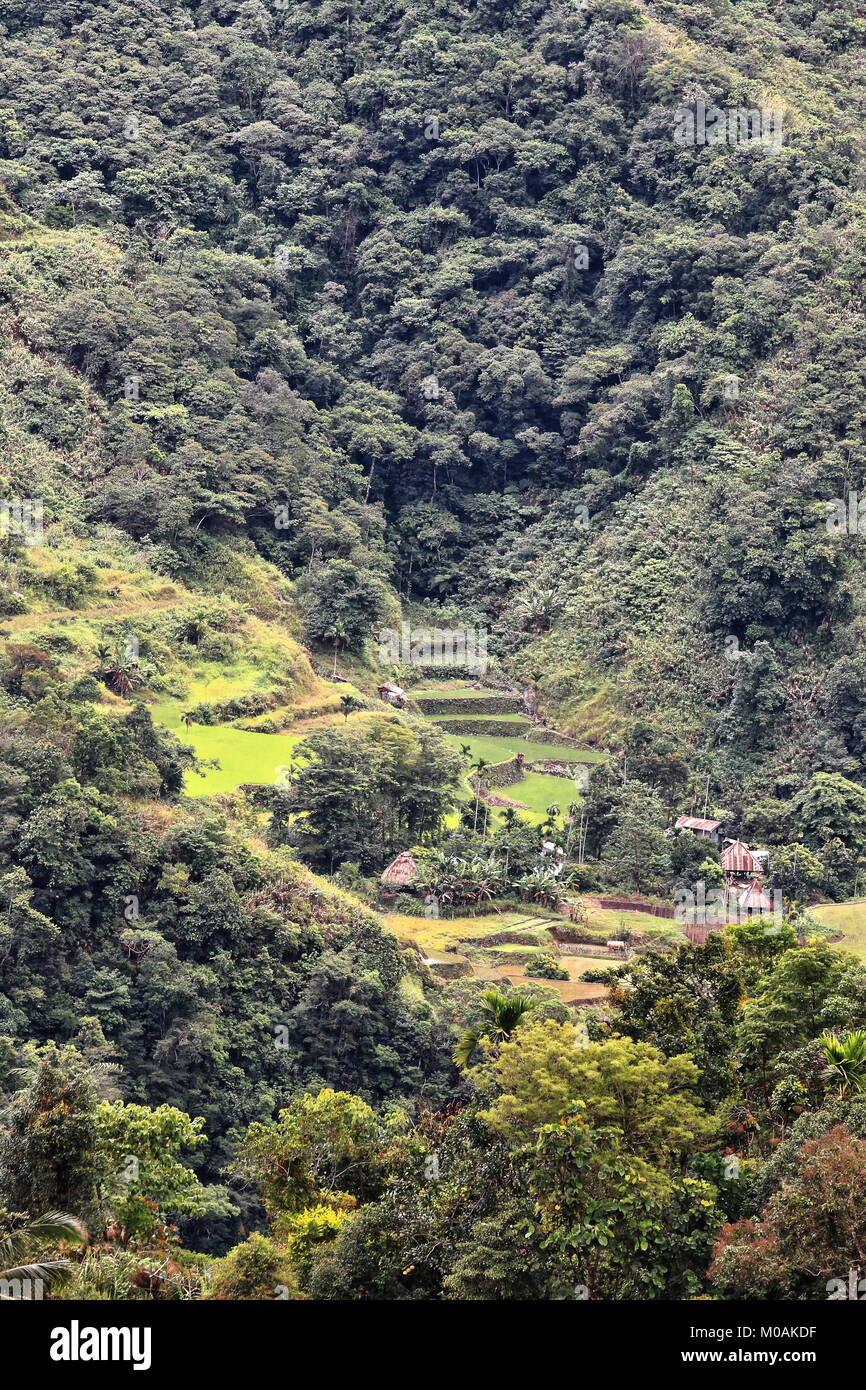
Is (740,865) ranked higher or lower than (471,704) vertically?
lower

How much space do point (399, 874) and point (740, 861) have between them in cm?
806

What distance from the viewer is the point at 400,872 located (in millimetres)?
38125

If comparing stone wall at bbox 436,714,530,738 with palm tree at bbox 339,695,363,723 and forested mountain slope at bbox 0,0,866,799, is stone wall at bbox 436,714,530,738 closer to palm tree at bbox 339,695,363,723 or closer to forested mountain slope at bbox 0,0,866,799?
forested mountain slope at bbox 0,0,866,799

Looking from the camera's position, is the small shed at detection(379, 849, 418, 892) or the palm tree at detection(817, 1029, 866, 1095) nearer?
the palm tree at detection(817, 1029, 866, 1095)

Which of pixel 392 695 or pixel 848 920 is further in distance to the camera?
pixel 392 695

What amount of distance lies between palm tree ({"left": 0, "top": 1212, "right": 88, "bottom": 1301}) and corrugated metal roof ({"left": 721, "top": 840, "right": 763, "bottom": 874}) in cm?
2620

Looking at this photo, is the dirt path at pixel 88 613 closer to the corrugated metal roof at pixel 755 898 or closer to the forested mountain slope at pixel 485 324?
the forested mountain slope at pixel 485 324

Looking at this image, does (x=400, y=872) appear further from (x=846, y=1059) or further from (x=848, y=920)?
(x=846, y=1059)

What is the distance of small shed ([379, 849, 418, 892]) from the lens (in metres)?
38.0

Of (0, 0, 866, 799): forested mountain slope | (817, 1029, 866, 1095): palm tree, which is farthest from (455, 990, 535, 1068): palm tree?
(0, 0, 866, 799): forested mountain slope

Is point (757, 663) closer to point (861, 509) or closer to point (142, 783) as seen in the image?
point (861, 509)

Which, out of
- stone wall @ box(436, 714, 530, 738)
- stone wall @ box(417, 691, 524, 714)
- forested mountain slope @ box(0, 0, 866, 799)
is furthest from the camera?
stone wall @ box(417, 691, 524, 714)

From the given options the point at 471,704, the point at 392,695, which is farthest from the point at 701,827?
the point at 392,695

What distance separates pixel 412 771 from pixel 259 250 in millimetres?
27412
